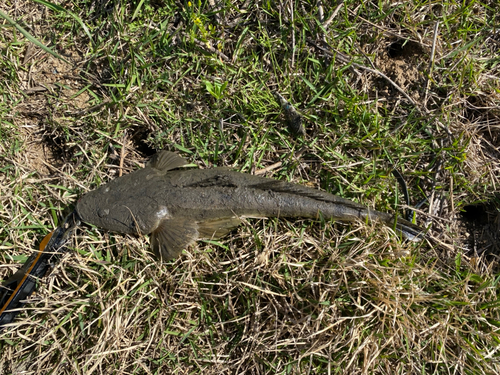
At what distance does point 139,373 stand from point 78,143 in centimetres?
240

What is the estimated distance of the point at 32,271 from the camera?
3293 millimetres

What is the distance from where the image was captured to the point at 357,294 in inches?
128

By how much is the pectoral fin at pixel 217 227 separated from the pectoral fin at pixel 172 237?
72 millimetres

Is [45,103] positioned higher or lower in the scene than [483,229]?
higher

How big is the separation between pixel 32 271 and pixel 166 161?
→ 65.2 inches

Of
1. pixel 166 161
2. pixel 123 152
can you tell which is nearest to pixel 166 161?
pixel 166 161

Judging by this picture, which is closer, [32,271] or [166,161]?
[32,271]

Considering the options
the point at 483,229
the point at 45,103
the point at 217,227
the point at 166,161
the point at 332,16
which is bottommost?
the point at 483,229

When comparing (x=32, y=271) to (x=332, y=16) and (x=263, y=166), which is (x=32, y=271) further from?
(x=332, y=16)

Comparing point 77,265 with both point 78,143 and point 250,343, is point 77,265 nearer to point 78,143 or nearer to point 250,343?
point 78,143

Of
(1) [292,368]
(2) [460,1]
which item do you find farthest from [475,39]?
(1) [292,368]

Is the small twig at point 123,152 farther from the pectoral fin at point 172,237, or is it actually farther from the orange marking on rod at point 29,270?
the orange marking on rod at point 29,270

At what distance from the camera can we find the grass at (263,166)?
127 inches

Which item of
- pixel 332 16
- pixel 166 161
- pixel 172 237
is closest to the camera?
pixel 172 237
